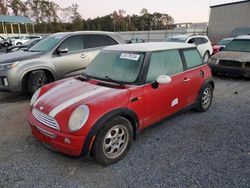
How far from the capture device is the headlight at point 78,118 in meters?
2.45

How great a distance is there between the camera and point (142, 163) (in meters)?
2.84

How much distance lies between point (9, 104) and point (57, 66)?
61.0 inches

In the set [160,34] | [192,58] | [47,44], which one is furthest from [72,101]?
[160,34]

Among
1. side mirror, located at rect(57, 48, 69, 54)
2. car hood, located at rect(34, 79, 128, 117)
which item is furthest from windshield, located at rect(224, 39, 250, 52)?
car hood, located at rect(34, 79, 128, 117)

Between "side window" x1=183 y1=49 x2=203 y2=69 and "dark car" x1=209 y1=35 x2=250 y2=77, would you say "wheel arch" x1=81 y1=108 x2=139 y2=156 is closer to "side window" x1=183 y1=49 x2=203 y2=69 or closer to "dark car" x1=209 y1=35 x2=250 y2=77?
"side window" x1=183 y1=49 x2=203 y2=69

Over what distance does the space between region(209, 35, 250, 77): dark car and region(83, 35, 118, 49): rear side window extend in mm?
4129

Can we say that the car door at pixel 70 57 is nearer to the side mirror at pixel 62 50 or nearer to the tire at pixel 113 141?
the side mirror at pixel 62 50

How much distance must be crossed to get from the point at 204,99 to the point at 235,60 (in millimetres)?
3971

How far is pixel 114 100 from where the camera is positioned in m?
2.70

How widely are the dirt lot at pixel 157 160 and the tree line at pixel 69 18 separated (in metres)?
54.1

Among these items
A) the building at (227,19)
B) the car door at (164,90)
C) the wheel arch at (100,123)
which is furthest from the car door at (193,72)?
the building at (227,19)

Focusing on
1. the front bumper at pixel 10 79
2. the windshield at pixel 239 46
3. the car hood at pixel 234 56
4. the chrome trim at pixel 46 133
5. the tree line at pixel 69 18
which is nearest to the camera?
the chrome trim at pixel 46 133

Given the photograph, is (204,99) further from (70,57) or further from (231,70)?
(231,70)

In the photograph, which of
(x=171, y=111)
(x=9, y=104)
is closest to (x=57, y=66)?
(x=9, y=104)
